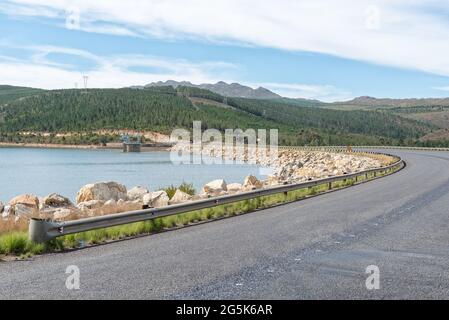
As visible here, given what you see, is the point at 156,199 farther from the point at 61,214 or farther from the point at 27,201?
the point at 61,214

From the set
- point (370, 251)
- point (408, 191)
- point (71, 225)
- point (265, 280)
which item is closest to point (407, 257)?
point (370, 251)

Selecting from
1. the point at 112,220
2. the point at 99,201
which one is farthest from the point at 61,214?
the point at 99,201

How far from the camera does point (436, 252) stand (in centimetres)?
952

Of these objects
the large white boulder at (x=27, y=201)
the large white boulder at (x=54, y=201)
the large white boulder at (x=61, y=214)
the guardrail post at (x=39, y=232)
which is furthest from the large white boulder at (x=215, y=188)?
the guardrail post at (x=39, y=232)

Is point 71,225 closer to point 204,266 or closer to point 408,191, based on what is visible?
point 204,266

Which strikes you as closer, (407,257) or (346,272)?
(346,272)

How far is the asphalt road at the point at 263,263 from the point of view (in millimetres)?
6715

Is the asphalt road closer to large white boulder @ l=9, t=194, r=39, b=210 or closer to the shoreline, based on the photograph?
large white boulder @ l=9, t=194, r=39, b=210

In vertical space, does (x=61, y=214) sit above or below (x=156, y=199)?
above

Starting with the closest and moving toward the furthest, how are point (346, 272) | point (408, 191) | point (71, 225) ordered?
point (346, 272), point (71, 225), point (408, 191)

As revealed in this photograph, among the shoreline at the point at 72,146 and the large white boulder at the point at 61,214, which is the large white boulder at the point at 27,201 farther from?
the shoreline at the point at 72,146

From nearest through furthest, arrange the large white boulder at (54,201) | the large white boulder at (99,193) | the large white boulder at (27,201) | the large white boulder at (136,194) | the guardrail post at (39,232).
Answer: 1. the guardrail post at (39,232)
2. the large white boulder at (27,201)
3. the large white boulder at (54,201)
4. the large white boulder at (99,193)
5. the large white boulder at (136,194)

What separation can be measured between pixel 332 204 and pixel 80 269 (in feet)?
35.2

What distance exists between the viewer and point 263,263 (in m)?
8.39
